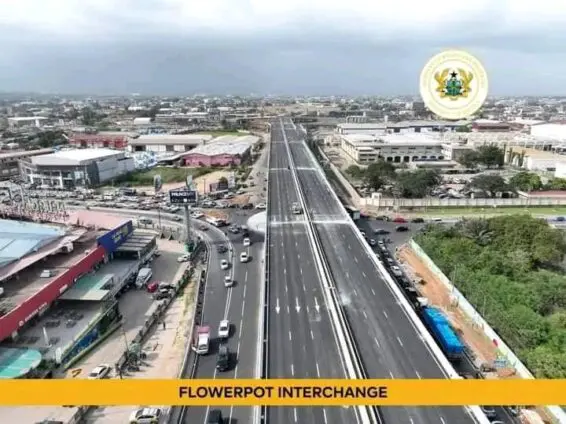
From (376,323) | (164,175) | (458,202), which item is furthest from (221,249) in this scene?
(164,175)

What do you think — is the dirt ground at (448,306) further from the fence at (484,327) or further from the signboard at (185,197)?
the signboard at (185,197)

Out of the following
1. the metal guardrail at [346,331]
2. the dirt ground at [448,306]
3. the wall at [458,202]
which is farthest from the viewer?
the wall at [458,202]

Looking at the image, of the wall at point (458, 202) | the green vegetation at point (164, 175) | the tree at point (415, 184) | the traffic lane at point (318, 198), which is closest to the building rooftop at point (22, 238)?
the traffic lane at point (318, 198)

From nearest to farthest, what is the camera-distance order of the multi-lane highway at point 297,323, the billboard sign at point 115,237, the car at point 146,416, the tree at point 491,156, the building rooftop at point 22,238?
the multi-lane highway at point 297,323
the car at point 146,416
the building rooftop at point 22,238
the billboard sign at point 115,237
the tree at point 491,156

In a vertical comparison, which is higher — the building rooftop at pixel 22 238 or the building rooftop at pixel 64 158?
the building rooftop at pixel 64 158

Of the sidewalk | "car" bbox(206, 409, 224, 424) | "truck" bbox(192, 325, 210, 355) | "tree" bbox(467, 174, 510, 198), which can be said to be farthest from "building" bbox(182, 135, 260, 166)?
"car" bbox(206, 409, 224, 424)

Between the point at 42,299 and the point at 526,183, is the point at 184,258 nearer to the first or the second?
the point at 42,299

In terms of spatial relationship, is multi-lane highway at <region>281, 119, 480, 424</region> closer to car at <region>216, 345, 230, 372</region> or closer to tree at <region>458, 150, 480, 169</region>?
car at <region>216, 345, 230, 372</region>
